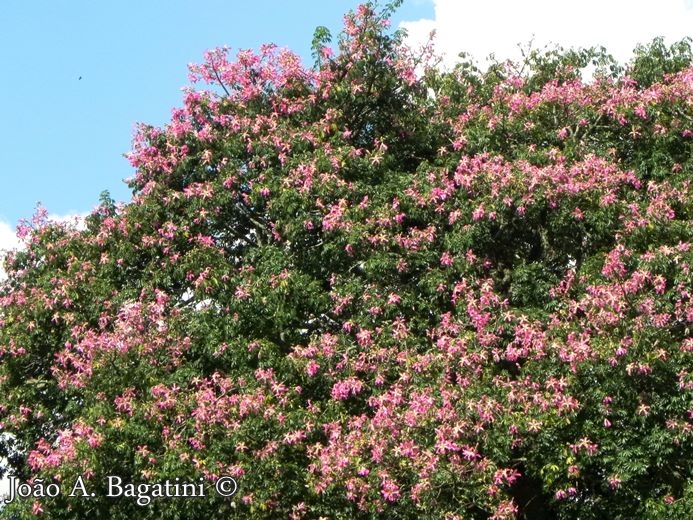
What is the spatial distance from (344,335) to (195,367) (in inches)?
87.6

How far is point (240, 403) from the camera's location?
1277 cm

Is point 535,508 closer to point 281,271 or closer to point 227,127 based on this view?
point 281,271

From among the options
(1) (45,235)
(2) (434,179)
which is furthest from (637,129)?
(1) (45,235)

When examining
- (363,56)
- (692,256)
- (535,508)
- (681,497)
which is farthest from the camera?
(363,56)

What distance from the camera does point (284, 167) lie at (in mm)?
15023

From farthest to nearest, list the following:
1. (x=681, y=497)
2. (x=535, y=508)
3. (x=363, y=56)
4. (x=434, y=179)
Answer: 1. (x=363, y=56)
2. (x=434, y=179)
3. (x=535, y=508)
4. (x=681, y=497)

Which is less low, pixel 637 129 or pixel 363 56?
pixel 363 56

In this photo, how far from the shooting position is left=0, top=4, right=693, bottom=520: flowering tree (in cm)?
1159

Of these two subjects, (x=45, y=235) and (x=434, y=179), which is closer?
(x=434, y=179)

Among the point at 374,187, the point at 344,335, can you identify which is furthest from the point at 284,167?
the point at 344,335

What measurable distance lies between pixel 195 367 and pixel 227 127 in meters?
4.34

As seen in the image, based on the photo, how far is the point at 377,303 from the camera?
13.6 meters

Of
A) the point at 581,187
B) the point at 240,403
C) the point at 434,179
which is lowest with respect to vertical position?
the point at 240,403

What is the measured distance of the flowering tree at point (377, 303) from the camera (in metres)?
11.6
